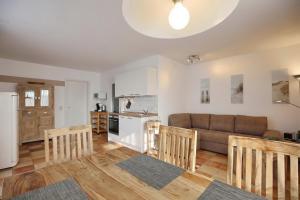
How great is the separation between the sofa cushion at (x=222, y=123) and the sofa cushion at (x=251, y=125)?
0.40 ft

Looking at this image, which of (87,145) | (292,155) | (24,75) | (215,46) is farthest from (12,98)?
(215,46)

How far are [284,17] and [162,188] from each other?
8.52ft

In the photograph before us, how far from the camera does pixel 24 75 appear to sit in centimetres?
387

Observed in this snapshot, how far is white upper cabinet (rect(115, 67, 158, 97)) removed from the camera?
130 inches

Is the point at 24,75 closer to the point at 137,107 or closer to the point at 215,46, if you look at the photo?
the point at 137,107

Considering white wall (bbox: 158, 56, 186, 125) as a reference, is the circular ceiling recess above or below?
above

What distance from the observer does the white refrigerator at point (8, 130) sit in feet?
7.92

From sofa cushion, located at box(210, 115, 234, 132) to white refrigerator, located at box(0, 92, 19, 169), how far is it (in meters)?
4.17

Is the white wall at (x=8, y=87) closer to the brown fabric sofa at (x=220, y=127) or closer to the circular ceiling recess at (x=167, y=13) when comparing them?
the circular ceiling recess at (x=167, y=13)

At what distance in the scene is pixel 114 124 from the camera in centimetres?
392

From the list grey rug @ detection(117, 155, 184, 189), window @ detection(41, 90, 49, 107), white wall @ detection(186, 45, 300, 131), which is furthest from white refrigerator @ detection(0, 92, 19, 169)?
white wall @ detection(186, 45, 300, 131)

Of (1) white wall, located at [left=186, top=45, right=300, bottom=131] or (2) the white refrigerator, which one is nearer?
(2) the white refrigerator

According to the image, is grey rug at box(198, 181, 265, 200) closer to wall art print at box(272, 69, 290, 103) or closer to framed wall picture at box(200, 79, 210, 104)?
wall art print at box(272, 69, 290, 103)

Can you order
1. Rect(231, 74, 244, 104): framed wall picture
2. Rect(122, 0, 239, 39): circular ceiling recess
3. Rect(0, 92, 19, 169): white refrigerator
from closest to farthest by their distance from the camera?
Rect(122, 0, 239, 39): circular ceiling recess → Rect(0, 92, 19, 169): white refrigerator → Rect(231, 74, 244, 104): framed wall picture
